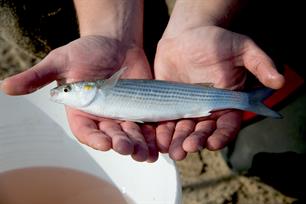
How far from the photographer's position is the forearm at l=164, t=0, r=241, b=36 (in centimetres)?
280

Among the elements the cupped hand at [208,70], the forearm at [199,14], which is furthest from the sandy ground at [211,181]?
the forearm at [199,14]

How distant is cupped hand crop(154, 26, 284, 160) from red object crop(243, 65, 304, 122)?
0.73m

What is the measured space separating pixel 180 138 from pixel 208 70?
0.49 m

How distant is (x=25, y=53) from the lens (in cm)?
362

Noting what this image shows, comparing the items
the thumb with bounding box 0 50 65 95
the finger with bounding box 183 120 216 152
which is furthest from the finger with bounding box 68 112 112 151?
the finger with bounding box 183 120 216 152

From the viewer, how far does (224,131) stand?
228 centimetres

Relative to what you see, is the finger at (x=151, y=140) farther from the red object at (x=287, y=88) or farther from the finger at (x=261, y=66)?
the red object at (x=287, y=88)

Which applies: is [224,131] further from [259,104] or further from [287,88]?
[287,88]

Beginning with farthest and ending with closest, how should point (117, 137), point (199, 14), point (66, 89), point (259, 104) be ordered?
point (199, 14) < point (259, 104) < point (66, 89) < point (117, 137)

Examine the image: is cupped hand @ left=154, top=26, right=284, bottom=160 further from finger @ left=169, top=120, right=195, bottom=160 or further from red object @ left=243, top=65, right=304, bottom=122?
red object @ left=243, top=65, right=304, bottom=122

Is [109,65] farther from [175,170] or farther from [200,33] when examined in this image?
[175,170]

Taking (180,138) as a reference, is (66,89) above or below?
above

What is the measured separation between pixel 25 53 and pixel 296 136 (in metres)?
1.97

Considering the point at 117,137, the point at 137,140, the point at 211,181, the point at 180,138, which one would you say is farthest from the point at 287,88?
the point at 117,137
